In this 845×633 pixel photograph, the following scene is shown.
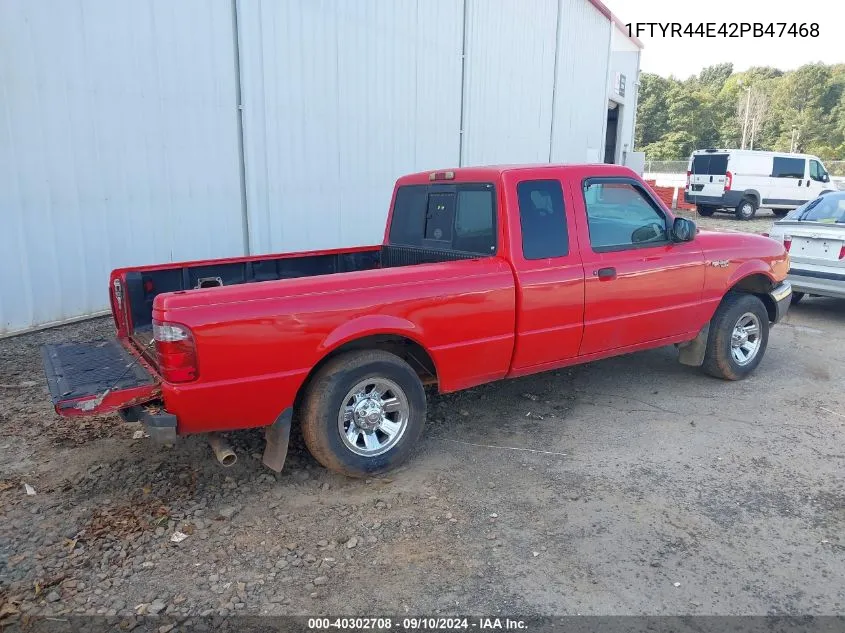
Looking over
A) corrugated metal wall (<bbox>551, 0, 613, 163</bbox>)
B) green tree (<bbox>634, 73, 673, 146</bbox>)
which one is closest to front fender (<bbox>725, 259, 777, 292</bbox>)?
corrugated metal wall (<bbox>551, 0, 613, 163</bbox>)

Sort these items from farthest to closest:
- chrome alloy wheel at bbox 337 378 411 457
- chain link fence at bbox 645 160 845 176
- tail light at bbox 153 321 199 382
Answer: chain link fence at bbox 645 160 845 176 → chrome alloy wheel at bbox 337 378 411 457 → tail light at bbox 153 321 199 382

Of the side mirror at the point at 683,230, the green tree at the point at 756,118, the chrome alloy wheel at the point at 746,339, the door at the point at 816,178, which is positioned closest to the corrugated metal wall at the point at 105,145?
the side mirror at the point at 683,230

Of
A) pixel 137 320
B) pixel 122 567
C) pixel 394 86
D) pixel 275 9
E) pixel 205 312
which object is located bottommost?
pixel 122 567

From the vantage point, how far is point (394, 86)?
34.8 ft

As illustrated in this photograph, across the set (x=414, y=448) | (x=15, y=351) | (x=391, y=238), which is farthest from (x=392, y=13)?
(x=414, y=448)

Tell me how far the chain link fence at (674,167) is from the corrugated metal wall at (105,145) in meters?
40.4

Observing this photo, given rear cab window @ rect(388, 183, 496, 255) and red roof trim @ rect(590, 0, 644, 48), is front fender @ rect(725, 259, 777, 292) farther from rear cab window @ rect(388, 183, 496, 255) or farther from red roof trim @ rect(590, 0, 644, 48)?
red roof trim @ rect(590, 0, 644, 48)

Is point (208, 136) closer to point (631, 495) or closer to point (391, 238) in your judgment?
point (391, 238)

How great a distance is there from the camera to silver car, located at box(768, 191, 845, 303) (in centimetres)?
780

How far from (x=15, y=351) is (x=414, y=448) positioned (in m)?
4.40

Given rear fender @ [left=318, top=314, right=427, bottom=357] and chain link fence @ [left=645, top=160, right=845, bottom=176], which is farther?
chain link fence @ [left=645, top=160, right=845, bottom=176]

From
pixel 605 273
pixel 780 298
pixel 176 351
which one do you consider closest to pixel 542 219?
pixel 605 273

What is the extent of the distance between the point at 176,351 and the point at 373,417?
1.24 meters

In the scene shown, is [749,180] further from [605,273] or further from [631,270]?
[605,273]
